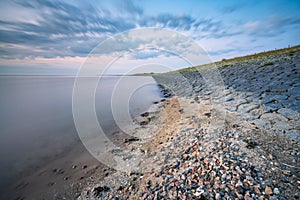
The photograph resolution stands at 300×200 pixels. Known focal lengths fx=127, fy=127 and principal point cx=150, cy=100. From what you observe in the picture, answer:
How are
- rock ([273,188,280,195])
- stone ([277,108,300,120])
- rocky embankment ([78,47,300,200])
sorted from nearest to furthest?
rock ([273,188,280,195]) < rocky embankment ([78,47,300,200]) < stone ([277,108,300,120])

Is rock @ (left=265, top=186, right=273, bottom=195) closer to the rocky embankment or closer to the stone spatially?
the rocky embankment

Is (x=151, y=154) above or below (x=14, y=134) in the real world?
above

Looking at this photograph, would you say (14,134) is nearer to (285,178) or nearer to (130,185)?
(130,185)

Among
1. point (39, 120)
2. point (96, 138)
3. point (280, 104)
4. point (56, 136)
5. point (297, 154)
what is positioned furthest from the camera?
point (39, 120)

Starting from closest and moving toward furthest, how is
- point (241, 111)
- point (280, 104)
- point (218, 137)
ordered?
point (218, 137) → point (280, 104) → point (241, 111)

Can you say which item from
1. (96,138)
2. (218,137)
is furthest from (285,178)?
(96,138)

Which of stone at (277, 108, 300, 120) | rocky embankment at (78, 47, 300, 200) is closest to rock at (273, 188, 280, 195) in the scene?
rocky embankment at (78, 47, 300, 200)

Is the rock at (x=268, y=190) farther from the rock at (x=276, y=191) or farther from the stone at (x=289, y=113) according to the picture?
the stone at (x=289, y=113)

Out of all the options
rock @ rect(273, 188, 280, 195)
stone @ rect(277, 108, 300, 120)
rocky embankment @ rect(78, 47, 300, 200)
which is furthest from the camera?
stone @ rect(277, 108, 300, 120)

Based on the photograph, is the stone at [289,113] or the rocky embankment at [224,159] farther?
the stone at [289,113]

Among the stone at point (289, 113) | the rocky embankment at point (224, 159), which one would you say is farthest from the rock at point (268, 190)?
the stone at point (289, 113)

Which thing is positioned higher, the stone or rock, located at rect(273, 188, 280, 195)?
the stone

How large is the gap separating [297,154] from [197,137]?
7.99ft

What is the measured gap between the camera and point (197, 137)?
468cm
